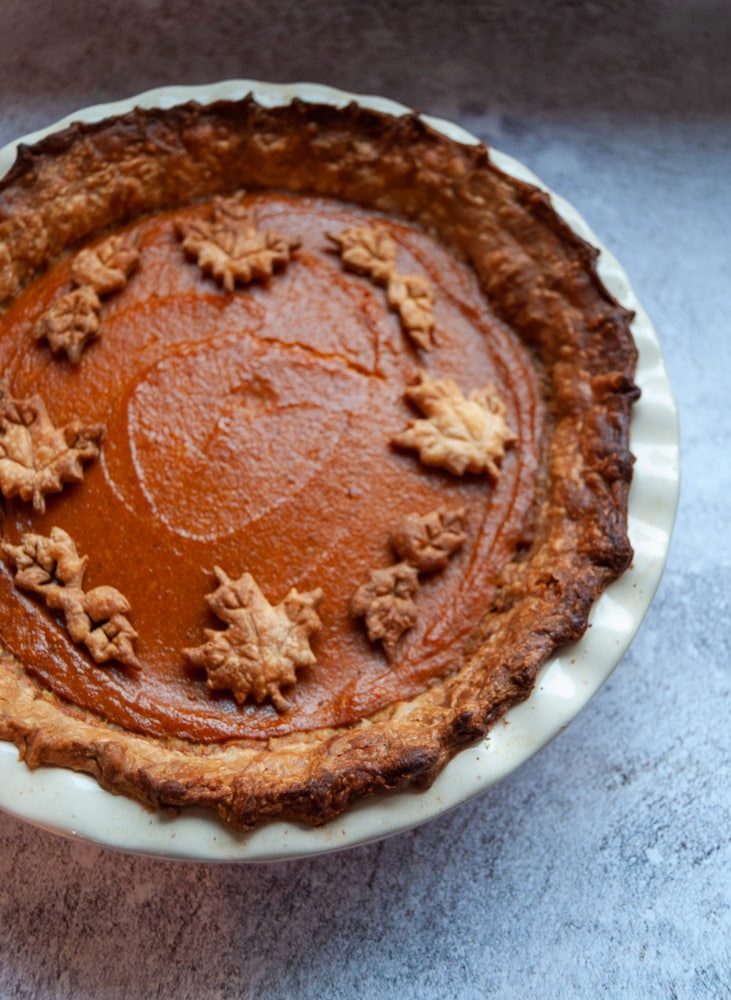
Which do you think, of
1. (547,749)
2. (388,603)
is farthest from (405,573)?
(547,749)

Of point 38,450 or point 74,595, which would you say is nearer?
point 74,595

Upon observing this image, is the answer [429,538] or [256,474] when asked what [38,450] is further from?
[429,538]

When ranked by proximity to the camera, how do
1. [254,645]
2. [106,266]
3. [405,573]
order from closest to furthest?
[254,645], [405,573], [106,266]

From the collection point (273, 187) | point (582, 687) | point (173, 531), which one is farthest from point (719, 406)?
point (173, 531)

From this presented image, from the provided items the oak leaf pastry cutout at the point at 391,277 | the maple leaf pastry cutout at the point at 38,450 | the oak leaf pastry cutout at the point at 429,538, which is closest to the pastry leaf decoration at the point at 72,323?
the maple leaf pastry cutout at the point at 38,450

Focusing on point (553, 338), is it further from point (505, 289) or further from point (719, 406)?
point (719, 406)
